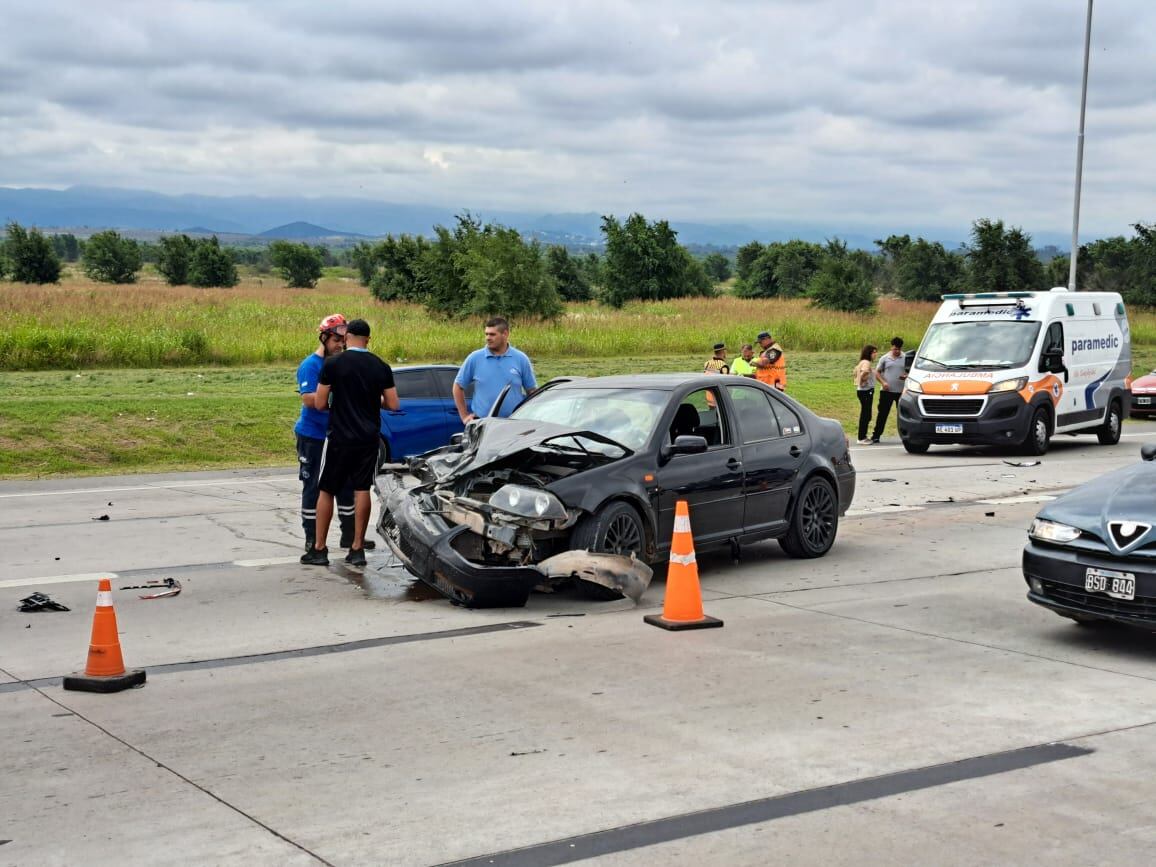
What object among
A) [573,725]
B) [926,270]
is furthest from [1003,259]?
[573,725]

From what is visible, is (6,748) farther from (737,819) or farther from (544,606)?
(544,606)

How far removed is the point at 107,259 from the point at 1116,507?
104509 mm

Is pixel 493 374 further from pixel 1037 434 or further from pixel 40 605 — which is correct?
pixel 1037 434

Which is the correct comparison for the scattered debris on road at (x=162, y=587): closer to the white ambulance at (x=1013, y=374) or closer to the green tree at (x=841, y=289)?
the white ambulance at (x=1013, y=374)

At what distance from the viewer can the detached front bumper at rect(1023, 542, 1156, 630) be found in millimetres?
7910

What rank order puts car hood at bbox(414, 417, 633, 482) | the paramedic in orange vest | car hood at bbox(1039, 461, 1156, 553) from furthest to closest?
the paramedic in orange vest → car hood at bbox(414, 417, 633, 482) → car hood at bbox(1039, 461, 1156, 553)

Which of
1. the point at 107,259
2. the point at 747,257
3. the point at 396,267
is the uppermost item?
the point at 747,257

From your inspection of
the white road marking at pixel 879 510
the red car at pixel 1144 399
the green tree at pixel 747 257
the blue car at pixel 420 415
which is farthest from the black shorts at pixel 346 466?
the green tree at pixel 747 257

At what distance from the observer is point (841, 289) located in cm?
6712

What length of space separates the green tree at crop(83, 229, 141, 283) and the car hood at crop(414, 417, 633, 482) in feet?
330

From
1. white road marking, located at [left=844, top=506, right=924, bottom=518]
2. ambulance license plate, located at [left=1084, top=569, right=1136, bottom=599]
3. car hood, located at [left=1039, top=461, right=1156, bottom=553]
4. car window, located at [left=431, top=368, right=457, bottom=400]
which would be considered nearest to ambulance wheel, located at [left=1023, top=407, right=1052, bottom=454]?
white road marking, located at [left=844, top=506, right=924, bottom=518]

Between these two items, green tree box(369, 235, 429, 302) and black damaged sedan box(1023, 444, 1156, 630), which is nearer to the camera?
black damaged sedan box(1023, 444, 1156, 630)

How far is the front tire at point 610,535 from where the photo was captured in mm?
9547

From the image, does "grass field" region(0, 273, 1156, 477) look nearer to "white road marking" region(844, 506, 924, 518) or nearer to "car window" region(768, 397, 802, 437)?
→ "white road marking" region(844, 506, 924, 518)
